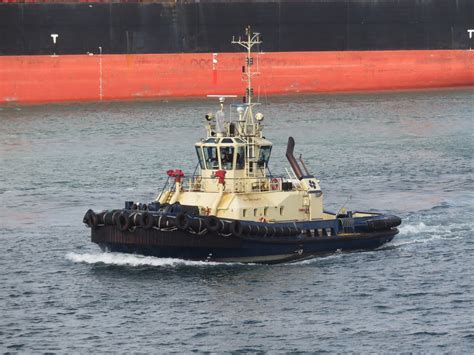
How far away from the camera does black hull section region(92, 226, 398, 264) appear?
31859 millimetres

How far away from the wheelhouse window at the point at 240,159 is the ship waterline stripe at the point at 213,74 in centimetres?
3408

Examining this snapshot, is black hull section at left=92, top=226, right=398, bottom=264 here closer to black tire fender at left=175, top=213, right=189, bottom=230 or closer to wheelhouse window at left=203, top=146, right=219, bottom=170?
black tire fender at left=175, top=213, right=189, bottom=230

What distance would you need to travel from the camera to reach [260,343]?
26984 mm

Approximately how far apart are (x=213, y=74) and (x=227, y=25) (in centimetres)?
411

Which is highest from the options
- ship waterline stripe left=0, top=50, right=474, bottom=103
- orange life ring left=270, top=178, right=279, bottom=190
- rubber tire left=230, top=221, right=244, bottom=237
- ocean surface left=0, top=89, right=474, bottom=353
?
ship waterline stripe left=0, top=50, right=474, bottom=103

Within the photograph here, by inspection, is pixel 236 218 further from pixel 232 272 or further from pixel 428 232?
pixel 428 232

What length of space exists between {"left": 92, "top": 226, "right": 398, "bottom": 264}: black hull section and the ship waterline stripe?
115ft

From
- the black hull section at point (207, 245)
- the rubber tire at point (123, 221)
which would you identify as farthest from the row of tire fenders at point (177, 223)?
the black hull section at point (207, 245)

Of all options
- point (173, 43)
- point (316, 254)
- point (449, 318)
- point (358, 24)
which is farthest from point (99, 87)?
point (449, 318)

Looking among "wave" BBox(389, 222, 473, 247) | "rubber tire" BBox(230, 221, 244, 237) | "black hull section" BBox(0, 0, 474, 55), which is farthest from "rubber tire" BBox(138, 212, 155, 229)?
"black hull section" BBox(0, 0, 474, 55)

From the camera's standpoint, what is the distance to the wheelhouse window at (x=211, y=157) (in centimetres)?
3388

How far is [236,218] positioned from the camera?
3275 centimetres

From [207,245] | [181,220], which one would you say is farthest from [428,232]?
[181,220]

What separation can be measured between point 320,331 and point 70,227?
13076 mm
